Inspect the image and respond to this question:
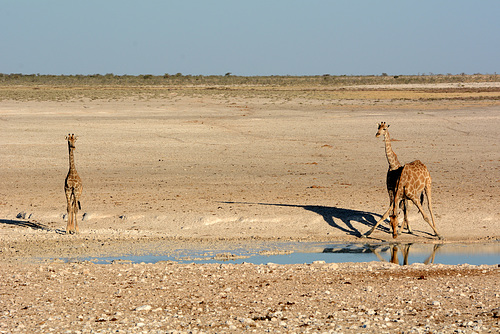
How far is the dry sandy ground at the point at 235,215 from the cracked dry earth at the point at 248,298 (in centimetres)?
3

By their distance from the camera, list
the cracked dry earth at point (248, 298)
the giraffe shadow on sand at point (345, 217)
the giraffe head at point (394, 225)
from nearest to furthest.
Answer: the cracked dry earth at point (248, 298) → the giraffe head at point (394, 225) → the giraffe shadow on sand at point (345, 217)

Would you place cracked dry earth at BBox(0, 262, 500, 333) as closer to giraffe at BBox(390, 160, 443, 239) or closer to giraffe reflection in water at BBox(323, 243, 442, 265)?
giraffe reflection in water at BBox(323, 243, 442, 265)

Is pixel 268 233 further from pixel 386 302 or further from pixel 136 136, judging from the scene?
pixel 136 136

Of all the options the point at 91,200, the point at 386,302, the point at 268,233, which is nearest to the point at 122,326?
the point at 386,302

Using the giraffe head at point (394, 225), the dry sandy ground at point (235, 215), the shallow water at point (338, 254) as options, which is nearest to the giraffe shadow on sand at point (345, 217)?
the dry sandy ground at point (235, 215)

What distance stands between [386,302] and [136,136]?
18.4 meters

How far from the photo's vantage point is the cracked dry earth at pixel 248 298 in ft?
23.4

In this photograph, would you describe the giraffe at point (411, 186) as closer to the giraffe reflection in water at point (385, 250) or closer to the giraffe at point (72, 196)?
the giraffe reflection in water at point (385, 250)

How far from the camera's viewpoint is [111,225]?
44.6ft

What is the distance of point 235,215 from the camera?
13969 millimetres

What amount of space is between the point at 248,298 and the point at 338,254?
139 inches

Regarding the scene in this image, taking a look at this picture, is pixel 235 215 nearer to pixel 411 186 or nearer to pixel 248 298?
pixel 411 186

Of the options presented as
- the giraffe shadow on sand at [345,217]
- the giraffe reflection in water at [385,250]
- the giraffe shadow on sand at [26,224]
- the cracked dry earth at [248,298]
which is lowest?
the giraffe shadow on sand at [26,224]

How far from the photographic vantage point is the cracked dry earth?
7.12 m
